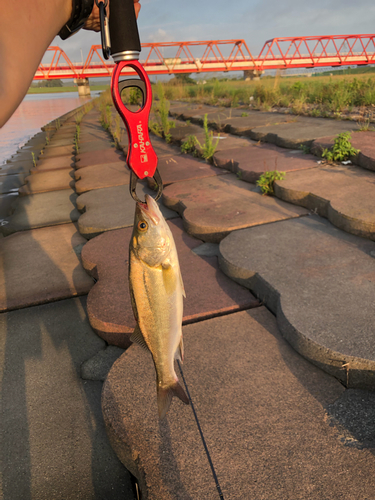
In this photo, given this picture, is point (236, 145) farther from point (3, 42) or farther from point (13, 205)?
point (3, 42)

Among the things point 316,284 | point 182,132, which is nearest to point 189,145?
point 182,132

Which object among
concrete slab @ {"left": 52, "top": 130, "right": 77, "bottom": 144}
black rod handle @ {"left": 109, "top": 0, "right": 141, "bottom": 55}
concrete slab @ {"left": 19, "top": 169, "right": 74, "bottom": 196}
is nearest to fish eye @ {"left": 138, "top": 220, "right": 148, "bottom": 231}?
black rod handle @ {"left": 109, "top": 0, "right": 141, "bottom": 55}

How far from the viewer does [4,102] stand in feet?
1.86

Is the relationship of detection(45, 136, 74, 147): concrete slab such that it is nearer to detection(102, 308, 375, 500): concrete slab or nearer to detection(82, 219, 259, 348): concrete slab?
detection(82, 219, 259, 348): concrete slab

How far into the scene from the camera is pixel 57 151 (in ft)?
28.1

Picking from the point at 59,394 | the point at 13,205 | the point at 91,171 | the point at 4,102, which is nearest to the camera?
the point at 4,102

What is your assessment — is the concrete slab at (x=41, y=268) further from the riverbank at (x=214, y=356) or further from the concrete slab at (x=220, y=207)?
the concrete slab at (x=220, y=207)

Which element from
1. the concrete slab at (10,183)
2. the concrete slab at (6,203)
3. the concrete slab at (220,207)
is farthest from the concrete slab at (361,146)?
the concrete slab at (10,183)

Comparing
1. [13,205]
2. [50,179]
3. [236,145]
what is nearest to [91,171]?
[50,179]

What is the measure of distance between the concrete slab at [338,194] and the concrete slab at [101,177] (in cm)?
250

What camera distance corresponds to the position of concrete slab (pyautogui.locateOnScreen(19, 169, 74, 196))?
5411mm

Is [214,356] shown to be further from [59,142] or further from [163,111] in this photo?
[59,142]

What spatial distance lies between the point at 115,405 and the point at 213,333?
0.68 metres

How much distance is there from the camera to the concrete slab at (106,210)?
3543mm
